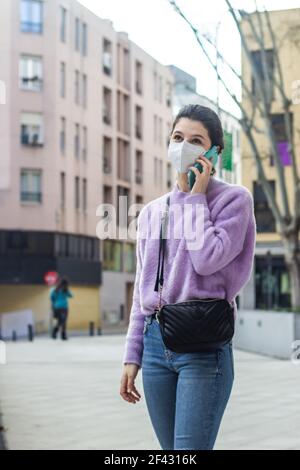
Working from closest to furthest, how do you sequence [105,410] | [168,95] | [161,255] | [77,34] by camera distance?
[161,255]
[105,410]
[77,34]
[168,95]

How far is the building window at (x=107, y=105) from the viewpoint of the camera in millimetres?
46075

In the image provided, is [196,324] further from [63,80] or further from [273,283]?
[63,80]

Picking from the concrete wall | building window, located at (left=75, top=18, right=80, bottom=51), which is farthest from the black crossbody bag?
building window, located at (left=75, top=18, right=80, bottom=51)

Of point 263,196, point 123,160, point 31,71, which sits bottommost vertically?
point 263,196

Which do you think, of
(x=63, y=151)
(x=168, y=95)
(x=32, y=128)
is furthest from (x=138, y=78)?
(x=32, y=128)

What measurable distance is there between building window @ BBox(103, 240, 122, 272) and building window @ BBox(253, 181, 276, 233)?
17265 mm

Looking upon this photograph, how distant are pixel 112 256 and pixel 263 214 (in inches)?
770

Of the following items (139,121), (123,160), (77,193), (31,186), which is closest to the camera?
(31,186)

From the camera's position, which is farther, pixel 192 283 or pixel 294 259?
pixel 294 259

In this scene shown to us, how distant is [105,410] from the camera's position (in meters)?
7.82

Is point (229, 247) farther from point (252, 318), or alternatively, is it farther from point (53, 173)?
point (53, 173)

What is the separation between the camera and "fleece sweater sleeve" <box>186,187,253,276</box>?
101 inches

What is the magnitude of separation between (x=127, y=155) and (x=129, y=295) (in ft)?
24.0

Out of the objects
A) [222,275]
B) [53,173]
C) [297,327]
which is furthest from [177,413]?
[53,173]
